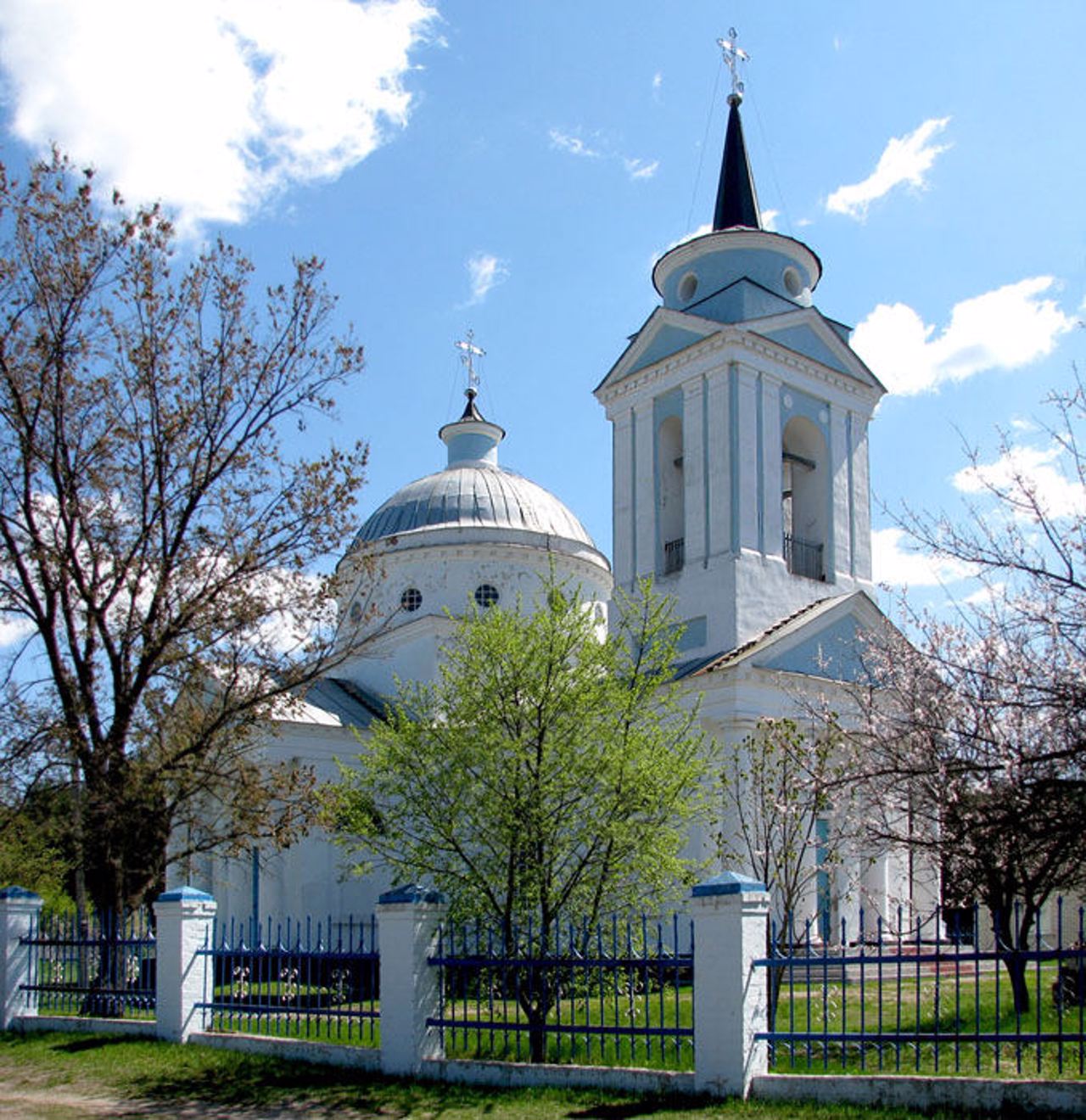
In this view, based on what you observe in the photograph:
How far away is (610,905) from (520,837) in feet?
3.72

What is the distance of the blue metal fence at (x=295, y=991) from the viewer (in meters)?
11.0

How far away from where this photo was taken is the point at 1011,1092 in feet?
24.3

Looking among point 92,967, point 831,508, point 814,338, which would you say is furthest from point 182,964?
point 814,338

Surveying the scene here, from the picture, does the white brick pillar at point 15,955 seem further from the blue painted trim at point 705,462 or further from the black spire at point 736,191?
the black spire at point 736,191

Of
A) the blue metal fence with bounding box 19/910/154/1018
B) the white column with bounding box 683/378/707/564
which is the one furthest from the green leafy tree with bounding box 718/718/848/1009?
the blue metal fence with bounding box 19/910/154/1018

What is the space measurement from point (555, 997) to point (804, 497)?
14.4 meters

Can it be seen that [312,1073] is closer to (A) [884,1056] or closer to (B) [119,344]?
(A) [884,1056]

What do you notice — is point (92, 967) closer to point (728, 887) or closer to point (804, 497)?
point (728, 887)

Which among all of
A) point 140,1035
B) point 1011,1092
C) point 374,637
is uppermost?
point 374,637

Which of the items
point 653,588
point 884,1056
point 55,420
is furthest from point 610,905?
point 653,588

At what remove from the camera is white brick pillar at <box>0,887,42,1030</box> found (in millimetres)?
14422

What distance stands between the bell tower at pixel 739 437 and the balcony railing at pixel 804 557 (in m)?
0.02

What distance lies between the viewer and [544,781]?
427 inches

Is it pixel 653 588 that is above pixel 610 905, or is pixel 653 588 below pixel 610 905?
above
